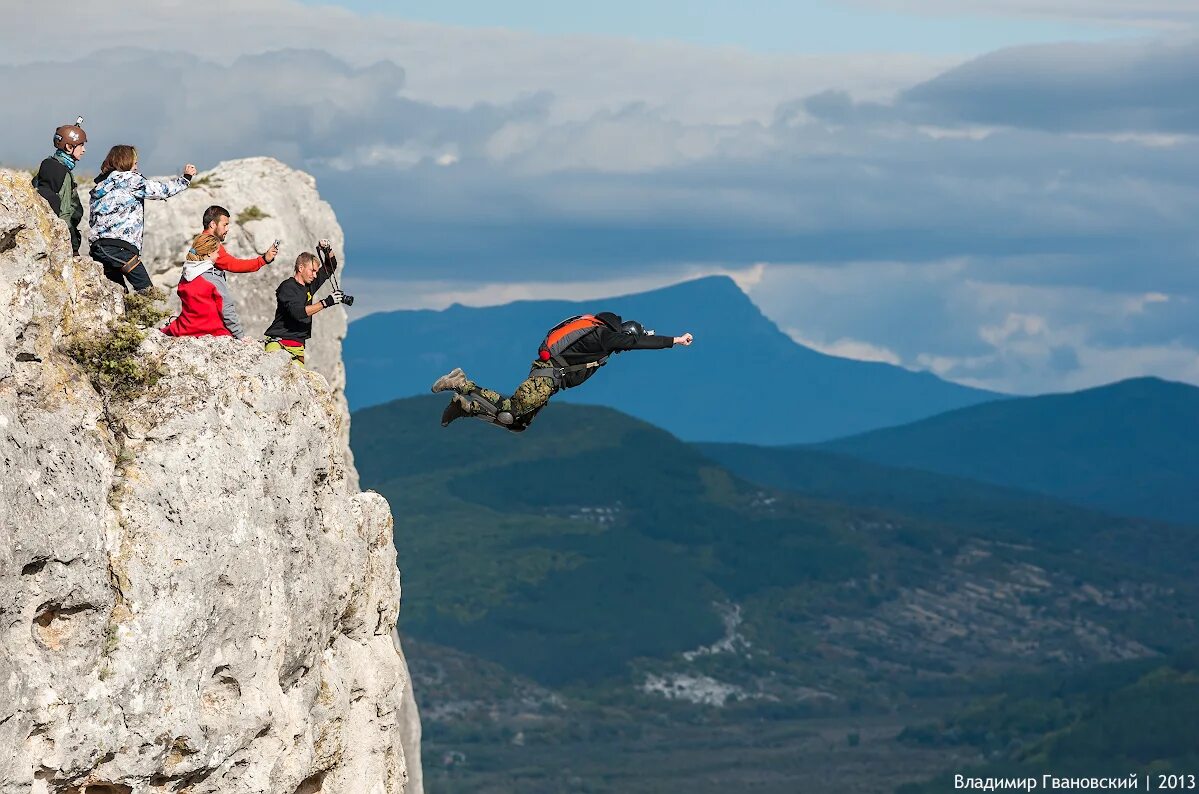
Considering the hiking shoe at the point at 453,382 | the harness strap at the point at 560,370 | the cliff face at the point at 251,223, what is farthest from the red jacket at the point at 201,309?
the cliff face at the point at 251,223

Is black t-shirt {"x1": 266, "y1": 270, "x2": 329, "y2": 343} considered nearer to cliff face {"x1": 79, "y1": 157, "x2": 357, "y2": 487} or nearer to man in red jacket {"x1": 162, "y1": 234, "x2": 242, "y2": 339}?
man in red jacket {"x1": 162, "y1": 234, "x2": 242, "y2": 339}

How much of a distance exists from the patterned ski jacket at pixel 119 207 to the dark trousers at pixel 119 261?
0.46 ft

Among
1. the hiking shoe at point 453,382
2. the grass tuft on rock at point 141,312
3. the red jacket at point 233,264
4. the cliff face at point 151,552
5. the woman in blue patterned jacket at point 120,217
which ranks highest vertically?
the woman in blue patterned jacket at point 120,217

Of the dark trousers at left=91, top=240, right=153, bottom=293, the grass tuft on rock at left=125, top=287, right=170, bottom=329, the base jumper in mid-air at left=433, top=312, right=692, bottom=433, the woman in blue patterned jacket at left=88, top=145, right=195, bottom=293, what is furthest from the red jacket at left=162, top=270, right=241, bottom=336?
the base jumper in mid-air at left=433, top=312, right=692, bottom=433

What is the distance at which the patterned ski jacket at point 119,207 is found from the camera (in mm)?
34250

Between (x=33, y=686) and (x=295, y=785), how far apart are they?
6.62 meters

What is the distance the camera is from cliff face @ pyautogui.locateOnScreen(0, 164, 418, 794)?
28688 mm

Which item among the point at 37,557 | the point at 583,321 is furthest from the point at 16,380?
the point at 583,321

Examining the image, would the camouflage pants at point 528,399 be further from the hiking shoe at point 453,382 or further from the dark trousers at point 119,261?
the dark trousers at point 119,261

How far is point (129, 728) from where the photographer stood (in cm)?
2995

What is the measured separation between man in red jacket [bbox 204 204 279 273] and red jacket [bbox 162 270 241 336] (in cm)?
32

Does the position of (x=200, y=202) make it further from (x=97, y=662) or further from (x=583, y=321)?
(x=97, y=662)

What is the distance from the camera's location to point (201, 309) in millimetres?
32906

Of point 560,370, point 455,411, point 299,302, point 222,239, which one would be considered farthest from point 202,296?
point 560,370
